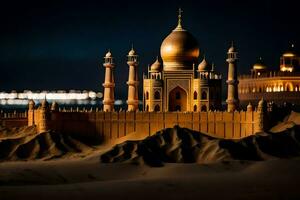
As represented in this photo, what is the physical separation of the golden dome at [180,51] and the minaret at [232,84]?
379cm

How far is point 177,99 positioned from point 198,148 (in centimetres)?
1115

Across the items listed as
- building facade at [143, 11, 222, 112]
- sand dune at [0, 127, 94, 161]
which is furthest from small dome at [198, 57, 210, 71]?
sand dune at [0, 127, 94, 161]

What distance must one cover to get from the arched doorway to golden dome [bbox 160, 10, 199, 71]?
7.32 ft

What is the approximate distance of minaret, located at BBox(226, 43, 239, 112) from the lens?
50219 mm

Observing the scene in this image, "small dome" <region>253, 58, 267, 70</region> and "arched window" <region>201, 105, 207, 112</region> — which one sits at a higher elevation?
"small dome" <region>253, 58, 267, 70</region>

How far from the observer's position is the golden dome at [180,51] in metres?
53.2

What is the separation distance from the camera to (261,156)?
41.2 metres

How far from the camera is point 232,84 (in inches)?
1994

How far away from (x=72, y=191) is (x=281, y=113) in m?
23.4

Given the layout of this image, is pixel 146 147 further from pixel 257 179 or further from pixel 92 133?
pixel 257 179

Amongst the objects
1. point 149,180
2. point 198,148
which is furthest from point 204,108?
point 149,180

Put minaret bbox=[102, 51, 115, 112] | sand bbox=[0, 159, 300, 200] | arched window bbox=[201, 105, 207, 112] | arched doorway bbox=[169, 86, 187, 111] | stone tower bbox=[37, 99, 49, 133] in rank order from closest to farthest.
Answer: sand bbox=[0, 159, 300, 200], stone tower bbox=[37, 99, 49, 133], arched window bbox=[201, 105, 207, 112], arched doorway bbox=[169, 86, 187, 111], minaret bbox=[102, 51, 115, 112]

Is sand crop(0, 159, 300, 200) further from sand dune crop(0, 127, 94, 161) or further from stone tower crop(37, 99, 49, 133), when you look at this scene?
stone tower crop(37, 99, 49, 133)

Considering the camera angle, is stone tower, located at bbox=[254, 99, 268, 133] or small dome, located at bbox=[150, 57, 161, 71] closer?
stone tower, located at bbox=[254, 99, 268, 133]
